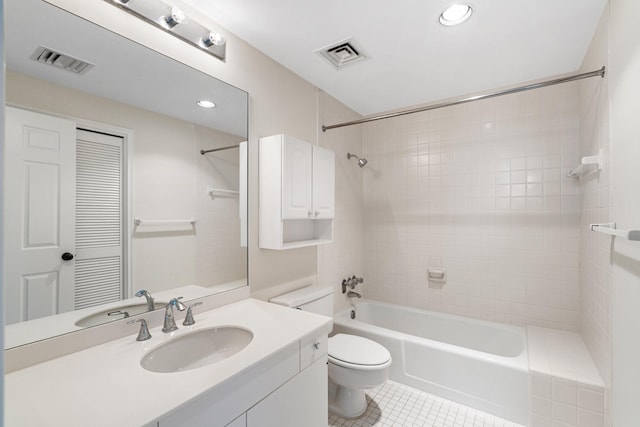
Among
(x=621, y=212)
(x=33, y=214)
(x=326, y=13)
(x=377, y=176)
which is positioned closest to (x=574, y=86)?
(x=621, y=212)

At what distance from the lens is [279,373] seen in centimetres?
116

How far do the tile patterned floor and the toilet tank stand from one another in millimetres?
698

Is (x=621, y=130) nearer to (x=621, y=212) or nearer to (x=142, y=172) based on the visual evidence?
(x=621, y=212)

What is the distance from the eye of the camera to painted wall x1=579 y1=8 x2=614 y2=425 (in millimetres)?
1480

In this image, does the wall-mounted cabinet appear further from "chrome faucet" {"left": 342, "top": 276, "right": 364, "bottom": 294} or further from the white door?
the white door

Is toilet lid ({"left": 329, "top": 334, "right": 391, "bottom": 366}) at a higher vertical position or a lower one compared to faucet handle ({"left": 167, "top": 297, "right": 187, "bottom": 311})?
lower

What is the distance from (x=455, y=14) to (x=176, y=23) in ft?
4.81

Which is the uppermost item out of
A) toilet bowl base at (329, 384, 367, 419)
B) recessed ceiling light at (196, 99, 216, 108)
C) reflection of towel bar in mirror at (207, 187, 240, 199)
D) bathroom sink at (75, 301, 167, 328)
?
recessed ceiling light at (196, 99, 216, 108)

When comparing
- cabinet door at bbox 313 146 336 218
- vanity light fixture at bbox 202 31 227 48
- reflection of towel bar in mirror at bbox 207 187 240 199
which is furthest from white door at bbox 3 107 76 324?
cabinet door at bbox 313 146 336 218

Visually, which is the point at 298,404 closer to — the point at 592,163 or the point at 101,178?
the point at 101,178

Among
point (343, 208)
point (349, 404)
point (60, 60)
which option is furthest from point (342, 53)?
point (349, 404)

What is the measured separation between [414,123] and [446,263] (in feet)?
4.64

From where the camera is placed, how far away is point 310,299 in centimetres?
203

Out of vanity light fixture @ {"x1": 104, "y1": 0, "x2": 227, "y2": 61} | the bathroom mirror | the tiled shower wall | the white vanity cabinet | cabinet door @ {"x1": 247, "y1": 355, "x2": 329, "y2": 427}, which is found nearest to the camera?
the white vanity cabinet
